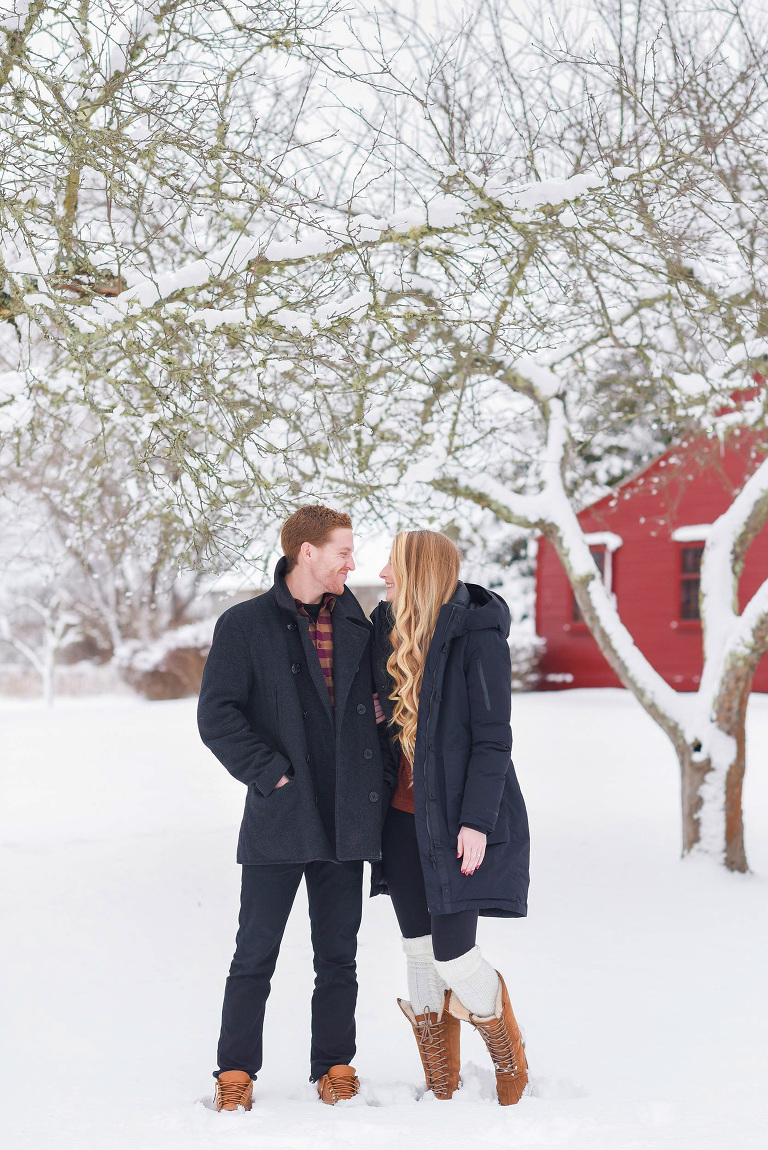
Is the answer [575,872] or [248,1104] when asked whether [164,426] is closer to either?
[248,1104]

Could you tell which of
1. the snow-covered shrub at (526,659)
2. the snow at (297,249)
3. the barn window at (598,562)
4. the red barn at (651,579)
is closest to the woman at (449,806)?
the snow at (297,249)

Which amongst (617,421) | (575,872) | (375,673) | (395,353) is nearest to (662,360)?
(617,421)

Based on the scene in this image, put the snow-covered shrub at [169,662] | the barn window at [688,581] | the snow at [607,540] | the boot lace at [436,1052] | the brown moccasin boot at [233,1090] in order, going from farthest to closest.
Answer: the snow-covered shrub at [169,662] → the snow at [607,540] → the barn window at [688,581] → the boot lace at [436,1052] → the brown moccasin boot at [233,1090]

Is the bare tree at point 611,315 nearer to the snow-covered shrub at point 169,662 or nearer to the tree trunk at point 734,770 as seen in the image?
the tree trunk at point 734,770

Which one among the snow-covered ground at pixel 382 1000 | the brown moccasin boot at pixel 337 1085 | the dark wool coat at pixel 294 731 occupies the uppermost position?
the dark wool coat at pixel 294 731

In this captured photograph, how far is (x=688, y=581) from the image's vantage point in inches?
836

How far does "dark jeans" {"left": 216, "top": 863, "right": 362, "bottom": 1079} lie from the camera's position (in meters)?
3.31

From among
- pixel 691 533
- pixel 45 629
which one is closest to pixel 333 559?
pixel 691 533

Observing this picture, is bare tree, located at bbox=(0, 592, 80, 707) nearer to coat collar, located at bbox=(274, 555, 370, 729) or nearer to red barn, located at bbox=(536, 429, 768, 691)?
red barn, located at bbox=(536, 429, 768, 691)

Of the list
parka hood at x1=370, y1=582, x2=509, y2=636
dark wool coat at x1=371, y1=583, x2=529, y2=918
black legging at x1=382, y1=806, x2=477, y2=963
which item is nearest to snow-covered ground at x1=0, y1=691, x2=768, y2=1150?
black legging at x1=382, y1=806, x2=477, y2=963

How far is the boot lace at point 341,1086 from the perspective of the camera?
3.32m

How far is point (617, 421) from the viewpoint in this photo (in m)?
7.91

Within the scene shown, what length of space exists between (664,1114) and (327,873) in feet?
4.13

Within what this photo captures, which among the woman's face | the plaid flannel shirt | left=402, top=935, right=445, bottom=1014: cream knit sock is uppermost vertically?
the woman's face
